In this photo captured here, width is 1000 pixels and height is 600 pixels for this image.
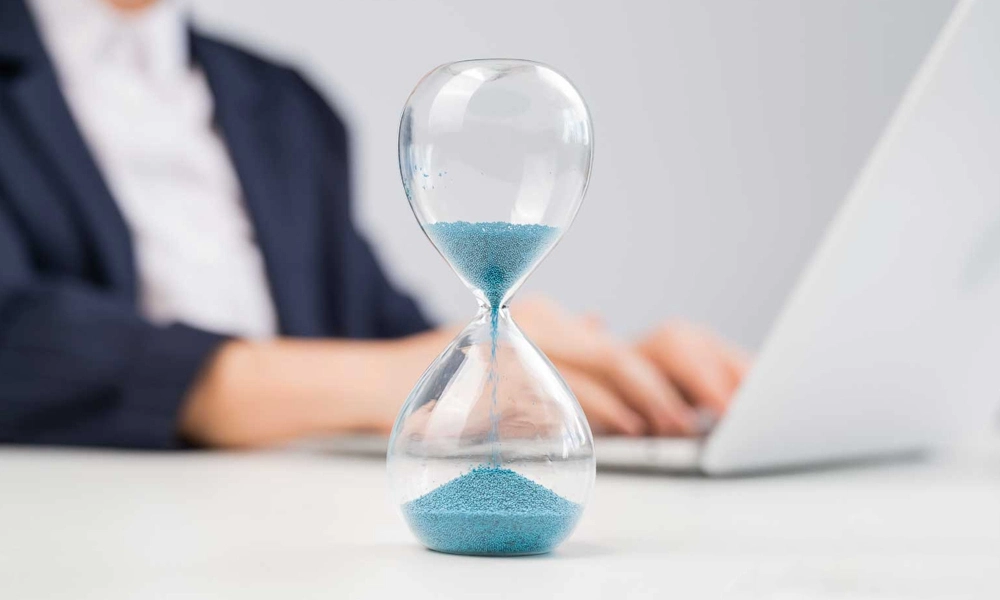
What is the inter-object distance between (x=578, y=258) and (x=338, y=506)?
111 inches

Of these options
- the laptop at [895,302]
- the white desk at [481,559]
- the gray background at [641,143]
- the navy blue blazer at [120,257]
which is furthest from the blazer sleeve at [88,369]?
the gray background at [641,143]

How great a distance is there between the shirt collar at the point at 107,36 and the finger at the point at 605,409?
46.2 inches

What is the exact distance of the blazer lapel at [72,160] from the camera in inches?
69.4

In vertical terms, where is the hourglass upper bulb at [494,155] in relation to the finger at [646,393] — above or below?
above

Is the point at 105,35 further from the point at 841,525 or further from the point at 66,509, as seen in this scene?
the point at 841,525

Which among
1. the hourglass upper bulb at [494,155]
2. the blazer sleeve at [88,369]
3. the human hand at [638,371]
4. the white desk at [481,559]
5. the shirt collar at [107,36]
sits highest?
the hourglass upper bulb at [494,155]

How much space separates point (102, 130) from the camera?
1947 millimetres

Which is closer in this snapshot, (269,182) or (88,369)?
(88,369)

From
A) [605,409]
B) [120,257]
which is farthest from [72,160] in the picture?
[605,409]

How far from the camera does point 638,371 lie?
4.33 ft

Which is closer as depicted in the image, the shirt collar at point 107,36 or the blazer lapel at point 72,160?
the blazer lapel at point 72,160

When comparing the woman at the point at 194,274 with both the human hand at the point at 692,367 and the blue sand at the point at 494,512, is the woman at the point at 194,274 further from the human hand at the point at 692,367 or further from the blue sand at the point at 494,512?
the blue sand at the point at 494,512

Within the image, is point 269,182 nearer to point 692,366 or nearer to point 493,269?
point 692,366

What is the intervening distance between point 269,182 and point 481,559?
1.66 m
